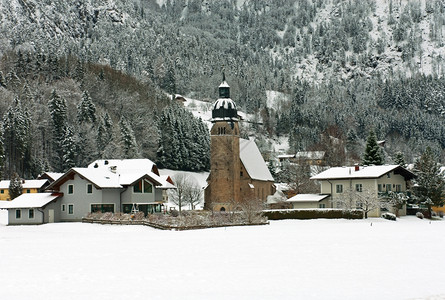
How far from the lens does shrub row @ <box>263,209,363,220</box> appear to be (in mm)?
59812

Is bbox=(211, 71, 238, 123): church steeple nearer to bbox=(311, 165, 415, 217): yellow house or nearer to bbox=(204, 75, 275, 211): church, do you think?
bbox=(204, 75, 275, 211): church

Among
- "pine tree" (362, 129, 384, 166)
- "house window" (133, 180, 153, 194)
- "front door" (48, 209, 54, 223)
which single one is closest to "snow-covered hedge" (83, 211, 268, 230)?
"front door" (48, 209, 54, 223)

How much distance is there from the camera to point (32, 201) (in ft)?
203

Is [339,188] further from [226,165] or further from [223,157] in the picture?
[223,157]

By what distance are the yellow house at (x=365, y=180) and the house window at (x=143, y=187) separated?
744 inches

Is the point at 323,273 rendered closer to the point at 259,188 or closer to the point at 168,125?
the point at 259,188

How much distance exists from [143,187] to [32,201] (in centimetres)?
1184

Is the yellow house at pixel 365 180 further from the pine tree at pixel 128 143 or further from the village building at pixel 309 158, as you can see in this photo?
the pine tree at pixel 128 143

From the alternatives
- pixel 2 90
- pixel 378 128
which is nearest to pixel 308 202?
pixel 2 90

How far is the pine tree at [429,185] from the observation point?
67438mm

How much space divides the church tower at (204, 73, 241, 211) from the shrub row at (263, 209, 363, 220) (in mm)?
21031

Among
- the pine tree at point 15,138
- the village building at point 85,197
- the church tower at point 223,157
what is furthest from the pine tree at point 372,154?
the pine tree at point 15,138

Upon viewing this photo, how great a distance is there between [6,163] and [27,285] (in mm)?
83625

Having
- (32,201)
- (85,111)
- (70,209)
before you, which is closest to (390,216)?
(70,209)
